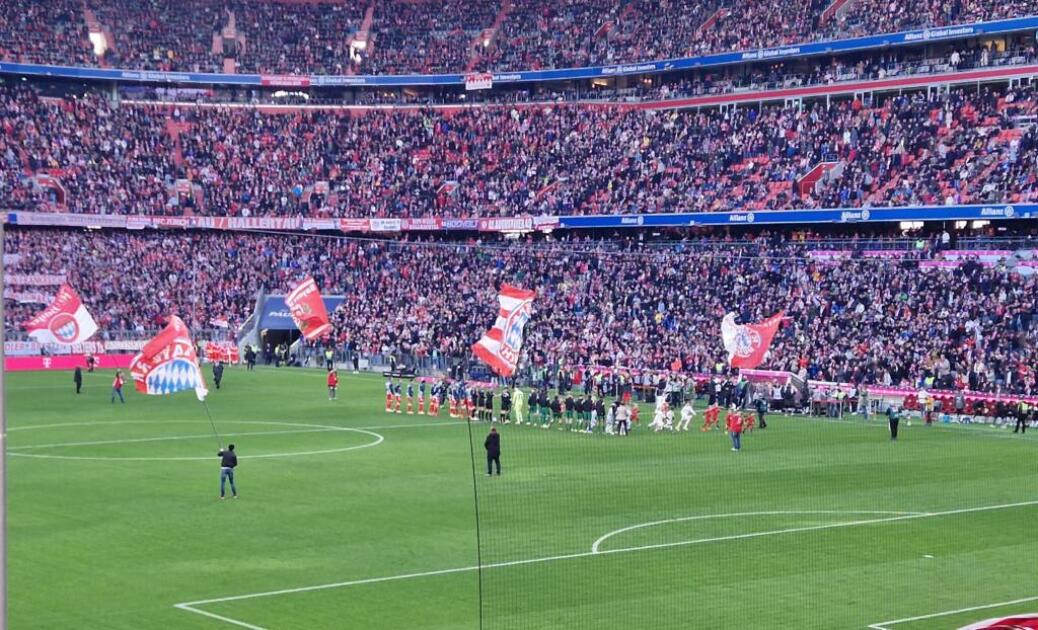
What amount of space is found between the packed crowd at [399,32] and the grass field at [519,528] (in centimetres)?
3853

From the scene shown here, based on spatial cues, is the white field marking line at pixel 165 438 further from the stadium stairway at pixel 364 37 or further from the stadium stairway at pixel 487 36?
the stadium stairway at pixel 364 37

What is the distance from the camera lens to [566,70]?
3295 inches

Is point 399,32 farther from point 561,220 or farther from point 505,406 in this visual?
point 505,406

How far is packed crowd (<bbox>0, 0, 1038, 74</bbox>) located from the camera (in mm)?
80438

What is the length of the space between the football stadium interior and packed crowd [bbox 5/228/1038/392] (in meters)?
0.21

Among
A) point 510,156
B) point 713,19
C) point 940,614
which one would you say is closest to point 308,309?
point 940,614

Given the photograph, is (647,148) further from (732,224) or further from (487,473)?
(487,473)

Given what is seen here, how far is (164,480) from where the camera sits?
116 feet

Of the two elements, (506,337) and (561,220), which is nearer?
(506,337)

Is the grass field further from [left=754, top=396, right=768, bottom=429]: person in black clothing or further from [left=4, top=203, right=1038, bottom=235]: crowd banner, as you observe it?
[left=4, top=203, right=1038, bottom=235]: crowd banner

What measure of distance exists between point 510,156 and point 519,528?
53687mm

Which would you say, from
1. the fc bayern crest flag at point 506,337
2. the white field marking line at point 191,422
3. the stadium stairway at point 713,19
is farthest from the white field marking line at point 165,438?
the stadium stairway at point 713,19

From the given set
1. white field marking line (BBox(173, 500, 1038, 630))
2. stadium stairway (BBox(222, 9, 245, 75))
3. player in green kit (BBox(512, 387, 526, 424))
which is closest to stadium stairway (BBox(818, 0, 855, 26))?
player in green kit (BBox(512, 387, 526, 424))

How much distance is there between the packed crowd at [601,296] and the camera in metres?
54.6
